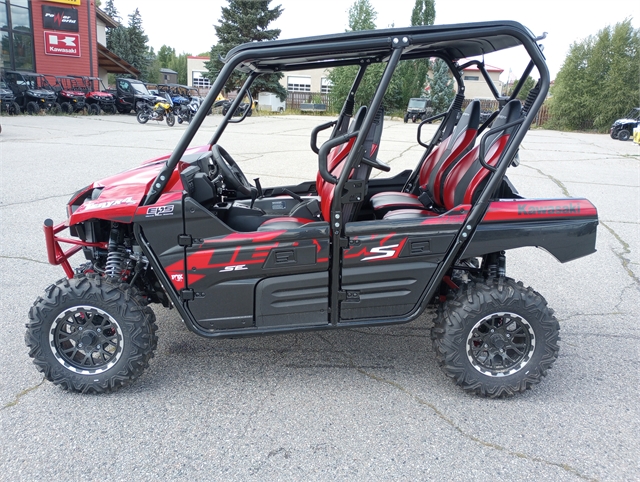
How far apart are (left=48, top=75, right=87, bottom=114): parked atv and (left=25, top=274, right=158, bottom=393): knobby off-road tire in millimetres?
23371

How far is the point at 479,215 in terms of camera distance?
9.60ft

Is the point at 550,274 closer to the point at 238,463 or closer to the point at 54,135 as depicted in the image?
the point at 238,463

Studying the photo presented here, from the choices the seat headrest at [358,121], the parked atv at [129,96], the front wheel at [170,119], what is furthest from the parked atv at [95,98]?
the seat headrest at [358,121]

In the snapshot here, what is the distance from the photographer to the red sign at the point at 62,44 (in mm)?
26266

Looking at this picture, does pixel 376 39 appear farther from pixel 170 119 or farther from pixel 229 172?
pixel 170 119

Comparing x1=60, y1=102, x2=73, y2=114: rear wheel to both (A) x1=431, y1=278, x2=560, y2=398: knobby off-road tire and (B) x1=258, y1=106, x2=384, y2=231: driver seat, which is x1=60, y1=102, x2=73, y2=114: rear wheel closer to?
(B) x1=258, y1=106, x2=384, y2=231: driver seat

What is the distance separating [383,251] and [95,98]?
24589mm

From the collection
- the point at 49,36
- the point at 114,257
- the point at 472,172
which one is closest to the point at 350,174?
the point at 472,172

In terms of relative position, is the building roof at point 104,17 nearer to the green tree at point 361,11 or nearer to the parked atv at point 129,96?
the parked atv at point 129,96

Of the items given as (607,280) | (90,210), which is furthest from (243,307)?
(607,280)

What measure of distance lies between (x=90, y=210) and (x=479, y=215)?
213 cm

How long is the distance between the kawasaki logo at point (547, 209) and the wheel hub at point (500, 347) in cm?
61

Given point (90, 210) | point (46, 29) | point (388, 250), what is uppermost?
point (46, 29)

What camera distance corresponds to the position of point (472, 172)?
10.5ft
